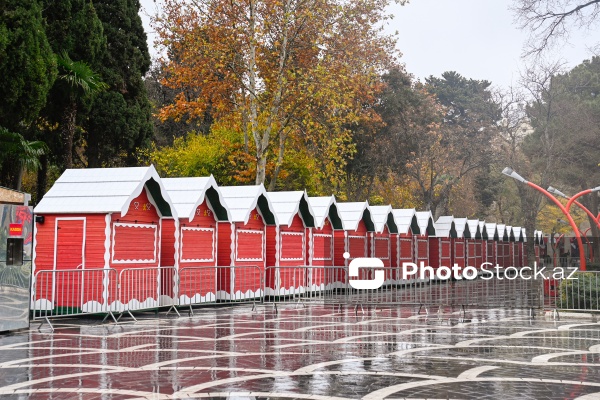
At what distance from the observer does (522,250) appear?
5947 centimetres

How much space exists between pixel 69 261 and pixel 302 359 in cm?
901

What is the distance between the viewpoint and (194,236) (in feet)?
70.2

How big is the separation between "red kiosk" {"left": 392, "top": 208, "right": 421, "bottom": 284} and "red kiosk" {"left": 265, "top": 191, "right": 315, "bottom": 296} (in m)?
9.26

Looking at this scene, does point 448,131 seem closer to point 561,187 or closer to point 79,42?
point 561,187

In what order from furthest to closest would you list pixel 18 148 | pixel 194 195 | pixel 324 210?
pixel 324 210
pixel 18 148
pixel 194 195

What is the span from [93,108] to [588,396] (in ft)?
89.7

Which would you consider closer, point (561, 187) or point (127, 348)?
point (127, 348)

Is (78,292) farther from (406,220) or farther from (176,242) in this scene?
(406,220)

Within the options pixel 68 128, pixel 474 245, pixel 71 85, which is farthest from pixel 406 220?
pixel 71 85

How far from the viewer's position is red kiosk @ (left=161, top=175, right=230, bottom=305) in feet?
67.1

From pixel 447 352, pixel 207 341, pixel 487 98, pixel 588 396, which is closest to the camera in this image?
pixel 588 396

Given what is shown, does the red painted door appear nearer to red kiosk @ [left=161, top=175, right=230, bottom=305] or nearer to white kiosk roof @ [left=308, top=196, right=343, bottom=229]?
red kiosk @ [left=161, top=175, right=230, bottom=305]

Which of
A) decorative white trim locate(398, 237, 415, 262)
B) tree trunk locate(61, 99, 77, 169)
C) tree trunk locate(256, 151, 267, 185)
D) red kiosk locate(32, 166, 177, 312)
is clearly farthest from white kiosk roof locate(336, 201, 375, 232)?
red kiosk locate(32, 166, 177, 312)

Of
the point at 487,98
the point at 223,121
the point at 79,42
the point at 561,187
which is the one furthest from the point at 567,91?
the point at 79,42
